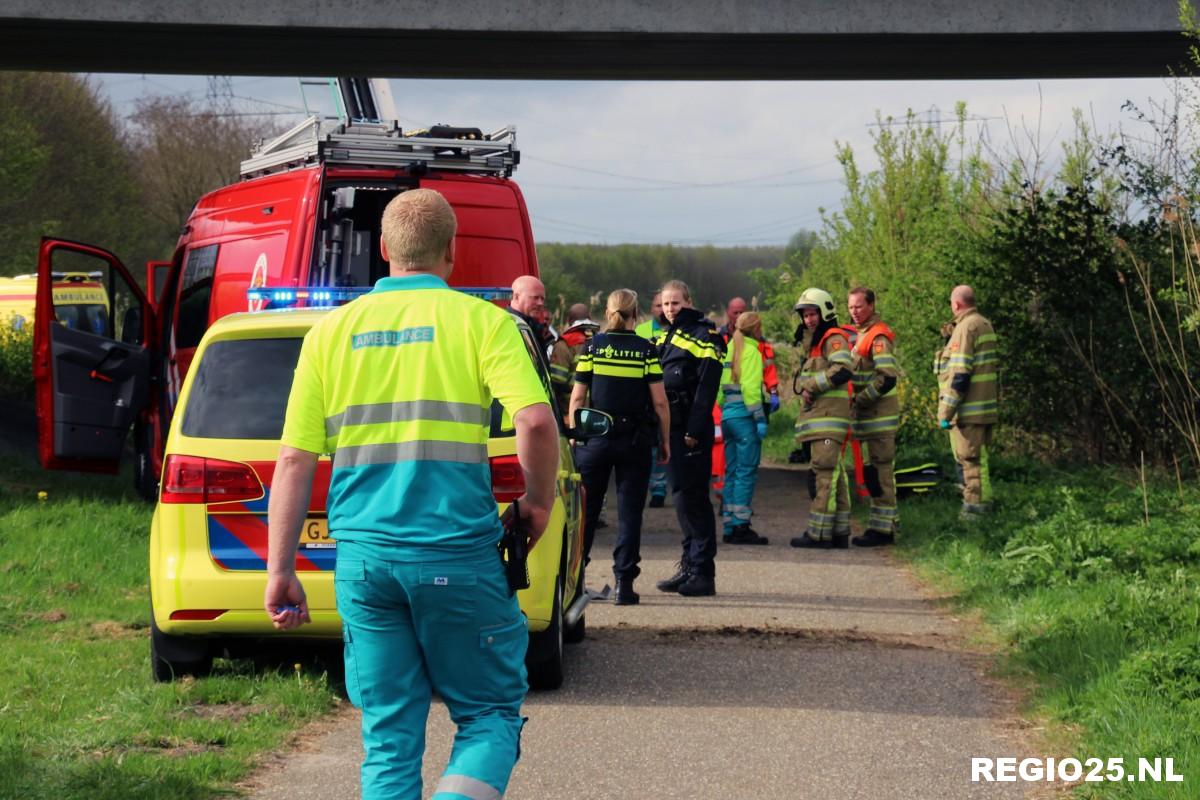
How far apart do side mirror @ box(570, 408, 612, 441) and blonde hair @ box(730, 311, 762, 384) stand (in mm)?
5544

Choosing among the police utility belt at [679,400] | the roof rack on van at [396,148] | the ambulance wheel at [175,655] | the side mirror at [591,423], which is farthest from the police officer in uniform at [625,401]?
the roof rack on van at [396,148]

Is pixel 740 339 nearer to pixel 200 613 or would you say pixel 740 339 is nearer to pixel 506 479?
pixel 506 479

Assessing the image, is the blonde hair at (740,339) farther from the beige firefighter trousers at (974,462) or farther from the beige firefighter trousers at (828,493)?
the beige firefighter trousers at (974,462)

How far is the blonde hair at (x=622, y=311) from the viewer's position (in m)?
9.22

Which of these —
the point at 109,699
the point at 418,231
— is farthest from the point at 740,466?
the point at 418,231

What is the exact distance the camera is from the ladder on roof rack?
1130 centimetres

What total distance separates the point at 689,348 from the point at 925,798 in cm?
488

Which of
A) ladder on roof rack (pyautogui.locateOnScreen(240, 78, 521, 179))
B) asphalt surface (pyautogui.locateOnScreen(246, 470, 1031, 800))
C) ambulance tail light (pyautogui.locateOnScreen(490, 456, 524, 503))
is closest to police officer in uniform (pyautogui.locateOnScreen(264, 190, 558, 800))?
asphalt surface (pyautogui.locateOnScreen(246, 470, 1031, 800))

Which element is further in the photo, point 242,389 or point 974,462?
point 974,462

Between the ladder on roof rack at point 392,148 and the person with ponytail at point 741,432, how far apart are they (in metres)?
2.47

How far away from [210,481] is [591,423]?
1.69m

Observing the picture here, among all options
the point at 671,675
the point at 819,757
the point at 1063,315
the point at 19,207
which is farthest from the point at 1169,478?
the point at 19,207

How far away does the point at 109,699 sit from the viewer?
657cm

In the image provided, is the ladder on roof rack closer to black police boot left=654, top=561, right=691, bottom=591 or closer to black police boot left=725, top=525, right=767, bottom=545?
black police boot left=725, top=525, right=767, bottom=545
